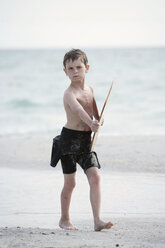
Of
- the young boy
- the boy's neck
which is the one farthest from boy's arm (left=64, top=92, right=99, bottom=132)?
the boy's neck

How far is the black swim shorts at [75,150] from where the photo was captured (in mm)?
3766

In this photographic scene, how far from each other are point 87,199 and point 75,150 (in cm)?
117

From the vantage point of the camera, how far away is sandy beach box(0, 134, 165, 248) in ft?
10.8

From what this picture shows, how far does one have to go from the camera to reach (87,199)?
190 inches

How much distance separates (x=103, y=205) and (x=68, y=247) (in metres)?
1.63

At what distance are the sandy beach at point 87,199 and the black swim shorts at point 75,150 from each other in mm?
459

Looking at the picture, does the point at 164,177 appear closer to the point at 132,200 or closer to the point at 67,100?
the point at 132,200

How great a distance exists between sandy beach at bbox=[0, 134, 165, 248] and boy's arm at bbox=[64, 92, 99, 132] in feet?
2.31

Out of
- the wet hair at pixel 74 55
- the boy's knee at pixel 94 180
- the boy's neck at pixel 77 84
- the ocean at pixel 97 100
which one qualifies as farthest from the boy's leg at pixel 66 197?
the ocean at pixel 97 100

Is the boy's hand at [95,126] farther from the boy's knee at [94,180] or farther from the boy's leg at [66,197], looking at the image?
the boy's leg at [66,197]

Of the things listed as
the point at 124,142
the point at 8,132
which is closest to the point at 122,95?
the point at 8,132

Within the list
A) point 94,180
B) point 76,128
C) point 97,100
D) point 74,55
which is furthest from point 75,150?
point 97,100

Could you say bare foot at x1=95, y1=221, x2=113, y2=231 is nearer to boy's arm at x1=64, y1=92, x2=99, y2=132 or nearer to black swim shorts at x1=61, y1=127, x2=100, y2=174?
black swim shorts at x1=61, y1=127, x2=100, y2=174

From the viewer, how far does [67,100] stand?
3.74 metres
